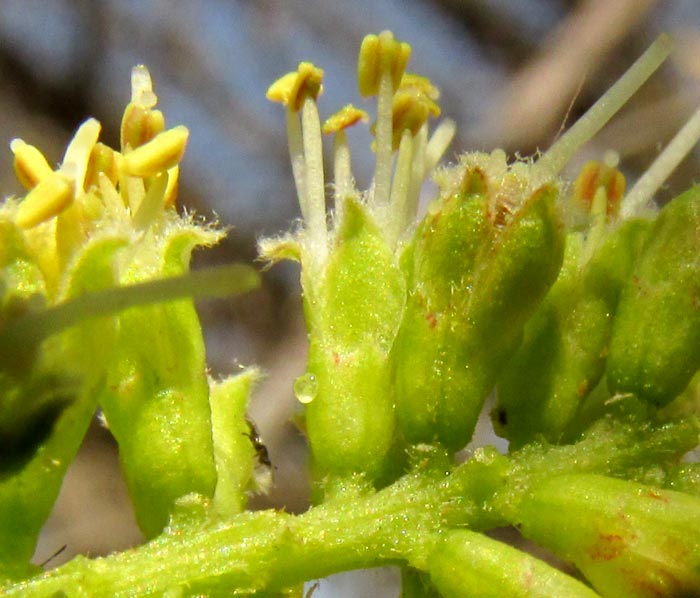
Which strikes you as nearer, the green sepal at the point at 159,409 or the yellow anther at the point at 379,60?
the green sepal at the point at 159,409

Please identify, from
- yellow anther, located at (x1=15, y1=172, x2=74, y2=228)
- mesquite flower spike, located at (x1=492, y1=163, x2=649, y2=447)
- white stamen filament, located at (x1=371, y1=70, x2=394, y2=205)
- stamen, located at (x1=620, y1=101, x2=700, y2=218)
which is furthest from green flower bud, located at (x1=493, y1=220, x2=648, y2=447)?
yellow anther, located at (x1=15, y1=172, x2=74, y2=228)

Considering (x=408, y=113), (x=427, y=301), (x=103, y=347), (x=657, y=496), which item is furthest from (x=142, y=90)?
(x=657, y=496)

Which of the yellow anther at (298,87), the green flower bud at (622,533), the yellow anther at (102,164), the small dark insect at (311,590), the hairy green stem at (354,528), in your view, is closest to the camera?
the green flower bud at (622,533)

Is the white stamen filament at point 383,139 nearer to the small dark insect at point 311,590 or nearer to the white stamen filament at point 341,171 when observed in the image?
the white stamen filament at point 341,171

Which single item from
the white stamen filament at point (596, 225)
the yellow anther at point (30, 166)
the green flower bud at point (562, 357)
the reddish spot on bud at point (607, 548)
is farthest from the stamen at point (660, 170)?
the yellow anther at point (30, 166)

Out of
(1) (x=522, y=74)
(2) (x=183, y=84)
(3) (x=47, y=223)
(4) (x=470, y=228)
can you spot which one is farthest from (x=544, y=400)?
(2) (x=183, y=84)

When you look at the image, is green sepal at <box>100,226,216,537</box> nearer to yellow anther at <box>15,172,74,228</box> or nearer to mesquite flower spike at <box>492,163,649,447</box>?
yellow anther at <box>15,172,74,228</box>

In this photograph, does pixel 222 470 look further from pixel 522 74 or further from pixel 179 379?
pixel 522 74
